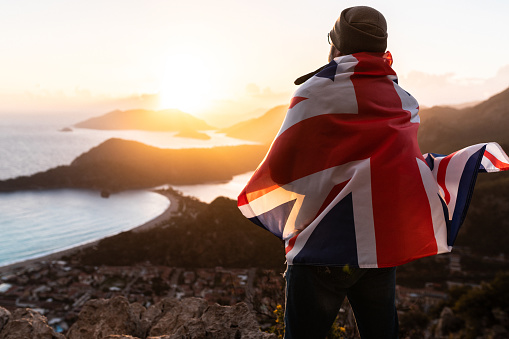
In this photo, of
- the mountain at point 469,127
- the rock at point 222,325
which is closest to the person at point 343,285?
the rock at point 222,325

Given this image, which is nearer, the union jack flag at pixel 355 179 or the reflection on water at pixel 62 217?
the union jack flag at pixel 355 179

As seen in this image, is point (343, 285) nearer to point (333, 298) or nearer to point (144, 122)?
point (333, 298)

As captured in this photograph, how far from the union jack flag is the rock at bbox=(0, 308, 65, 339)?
8.58ft

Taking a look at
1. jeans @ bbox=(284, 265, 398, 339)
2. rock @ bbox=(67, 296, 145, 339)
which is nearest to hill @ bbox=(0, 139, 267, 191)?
rock @ bbox=(67, 296, 145, 339)

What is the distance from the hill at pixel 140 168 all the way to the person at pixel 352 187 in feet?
212

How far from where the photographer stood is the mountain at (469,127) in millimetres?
37156

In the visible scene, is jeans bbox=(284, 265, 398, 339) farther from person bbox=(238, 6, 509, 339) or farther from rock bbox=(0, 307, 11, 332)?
rock bbox=(0, 307, 11, 332)

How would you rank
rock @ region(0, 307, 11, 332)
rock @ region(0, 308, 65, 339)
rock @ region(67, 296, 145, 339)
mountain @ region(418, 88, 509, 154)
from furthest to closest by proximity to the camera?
mountain @ region(418, 88, 509, 154)
rock @ region(67, 296, 145, 339)
rock @ region(0, 307, 11, 332)
rock @ region(0, 308, 65, 339)

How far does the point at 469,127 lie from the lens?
43.8m

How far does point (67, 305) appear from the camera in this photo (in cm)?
1978

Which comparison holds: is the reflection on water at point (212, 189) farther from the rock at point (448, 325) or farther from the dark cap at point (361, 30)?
the dark cap at point (361, 30)

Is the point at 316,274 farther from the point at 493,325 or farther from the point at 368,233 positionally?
the point at 493,325

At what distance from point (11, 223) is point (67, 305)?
3214 centimetres

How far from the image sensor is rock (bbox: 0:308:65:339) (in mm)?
2660
